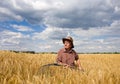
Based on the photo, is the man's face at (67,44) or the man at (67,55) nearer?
the man's face at (67,44)

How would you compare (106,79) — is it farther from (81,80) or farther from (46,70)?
(46,70)

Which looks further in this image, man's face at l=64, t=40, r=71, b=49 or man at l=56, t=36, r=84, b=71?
man at l=56, t=36, r=84, b=71

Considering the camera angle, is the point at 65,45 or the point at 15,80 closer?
the point at 15,80

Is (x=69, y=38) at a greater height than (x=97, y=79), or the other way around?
(x=69, y=38)

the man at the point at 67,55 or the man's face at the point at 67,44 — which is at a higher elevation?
the man's face at the point at 67,44

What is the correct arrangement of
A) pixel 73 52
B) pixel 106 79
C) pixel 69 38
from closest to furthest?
1. pixel 106 79
2. pixel 69 38
3. pixel 73 52

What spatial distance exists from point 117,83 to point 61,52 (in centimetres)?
318

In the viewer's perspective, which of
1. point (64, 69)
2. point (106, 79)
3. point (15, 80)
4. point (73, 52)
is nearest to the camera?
point (15, 80)

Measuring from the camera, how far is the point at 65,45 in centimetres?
602

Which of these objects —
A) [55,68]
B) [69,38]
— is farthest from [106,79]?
[69,38]

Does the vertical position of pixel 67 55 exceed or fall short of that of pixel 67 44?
it falls short

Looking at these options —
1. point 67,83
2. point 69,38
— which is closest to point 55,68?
point 69,38

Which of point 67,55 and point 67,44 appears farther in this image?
point 67,55

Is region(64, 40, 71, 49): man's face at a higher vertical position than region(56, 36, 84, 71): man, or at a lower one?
higher
